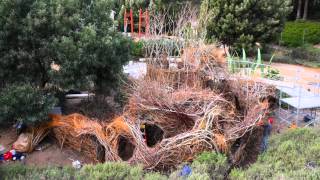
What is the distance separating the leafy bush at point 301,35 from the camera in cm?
2219

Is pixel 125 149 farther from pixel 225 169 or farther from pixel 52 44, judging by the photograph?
pixel 52 44

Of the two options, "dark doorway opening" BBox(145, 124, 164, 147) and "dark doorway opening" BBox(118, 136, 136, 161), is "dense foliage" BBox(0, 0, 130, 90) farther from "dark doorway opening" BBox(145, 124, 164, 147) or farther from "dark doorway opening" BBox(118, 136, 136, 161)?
"dark doorway opening" BBox(145, 124, 164, 147)

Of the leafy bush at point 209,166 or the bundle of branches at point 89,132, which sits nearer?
the leafy bush at point 209,166

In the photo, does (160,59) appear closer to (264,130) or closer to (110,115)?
(110,115)

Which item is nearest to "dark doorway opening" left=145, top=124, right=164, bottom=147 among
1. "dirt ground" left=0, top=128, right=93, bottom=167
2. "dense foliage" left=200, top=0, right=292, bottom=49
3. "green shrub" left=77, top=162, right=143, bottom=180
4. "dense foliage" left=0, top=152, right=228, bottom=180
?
"dirt ground" left=0, top=128, right=93, bottom=167

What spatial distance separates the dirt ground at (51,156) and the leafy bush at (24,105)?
2.19ft

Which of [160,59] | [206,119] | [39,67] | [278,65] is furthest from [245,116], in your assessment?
[278,65]

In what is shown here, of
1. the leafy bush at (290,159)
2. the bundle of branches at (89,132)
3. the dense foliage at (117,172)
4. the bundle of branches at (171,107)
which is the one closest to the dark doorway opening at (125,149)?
the bundle of branches at (89,132)

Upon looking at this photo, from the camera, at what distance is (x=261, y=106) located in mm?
8195

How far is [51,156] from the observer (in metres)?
8.20

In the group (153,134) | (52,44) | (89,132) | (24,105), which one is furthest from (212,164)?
(52,44)

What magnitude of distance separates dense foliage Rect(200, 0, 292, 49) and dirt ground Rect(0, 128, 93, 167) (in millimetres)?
9469

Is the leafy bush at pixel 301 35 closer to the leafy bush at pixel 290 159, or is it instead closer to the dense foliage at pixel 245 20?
the dense foliage at pixel 245 20

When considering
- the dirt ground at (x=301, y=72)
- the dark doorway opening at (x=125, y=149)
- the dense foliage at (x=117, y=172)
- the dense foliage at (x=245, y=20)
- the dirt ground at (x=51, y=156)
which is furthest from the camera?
the dense foliage at (x=245, y=20)
